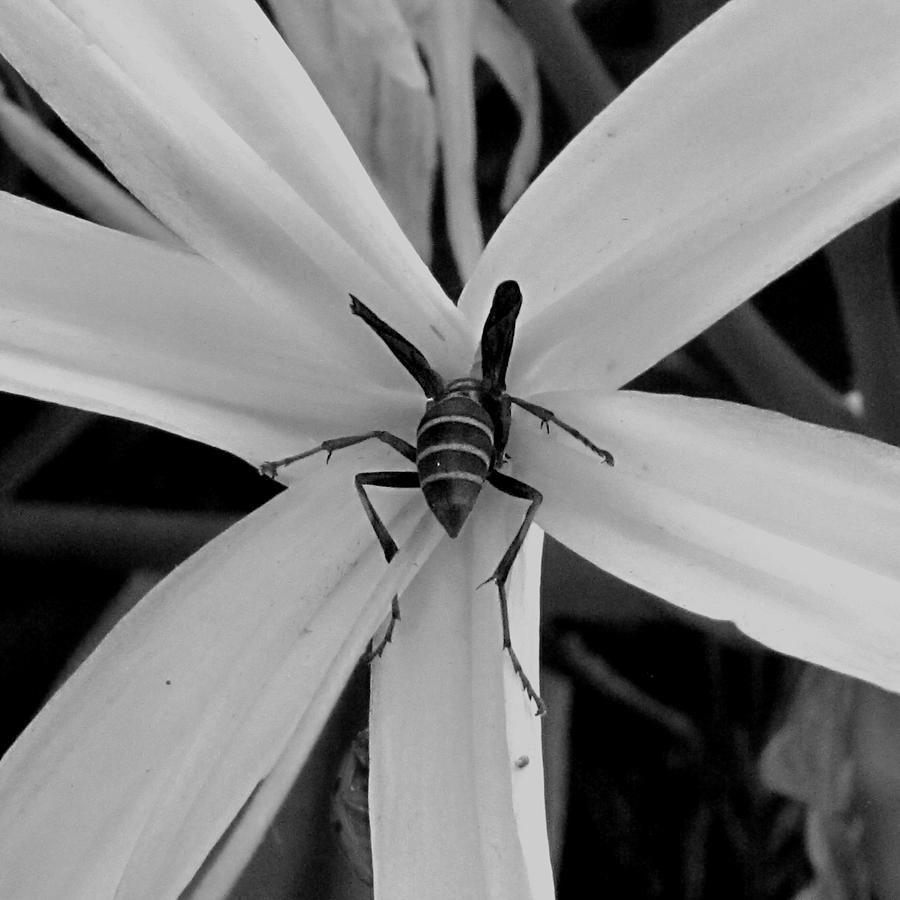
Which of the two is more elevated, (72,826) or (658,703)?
(658,703)

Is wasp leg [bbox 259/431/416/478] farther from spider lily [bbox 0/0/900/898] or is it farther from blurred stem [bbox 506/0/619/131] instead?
blurred stem [bbox 506/0/619/131]

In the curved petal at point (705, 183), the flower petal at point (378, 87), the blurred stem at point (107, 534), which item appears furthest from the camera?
the blurred stem at point (107, 534)

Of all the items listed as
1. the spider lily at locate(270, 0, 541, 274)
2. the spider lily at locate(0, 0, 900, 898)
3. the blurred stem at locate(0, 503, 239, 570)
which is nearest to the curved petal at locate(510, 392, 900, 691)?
the spider lily at locate(0, 0, 900, 898)

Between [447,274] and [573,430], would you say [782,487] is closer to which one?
[573,430]

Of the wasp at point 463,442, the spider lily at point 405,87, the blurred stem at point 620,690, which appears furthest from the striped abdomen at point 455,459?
the blurred stem at point 620,690

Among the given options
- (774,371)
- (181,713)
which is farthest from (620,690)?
(181,713)

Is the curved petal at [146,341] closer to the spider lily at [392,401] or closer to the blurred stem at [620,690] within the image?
A: the spider lily at [392,401]

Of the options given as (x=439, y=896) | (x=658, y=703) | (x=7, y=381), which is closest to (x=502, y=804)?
(x=439, y=896)

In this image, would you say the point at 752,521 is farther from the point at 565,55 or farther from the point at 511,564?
the point at 565,55
